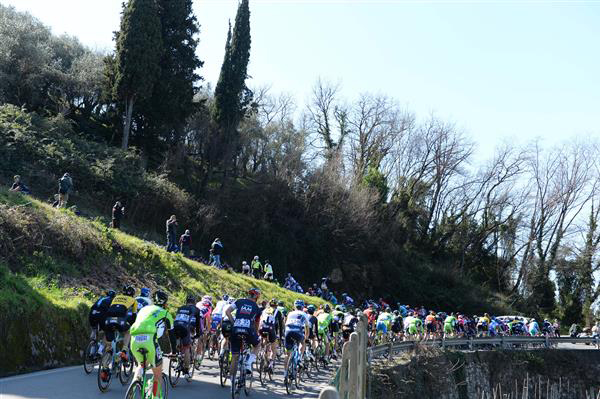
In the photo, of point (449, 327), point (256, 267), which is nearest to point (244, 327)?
point (449, 327)

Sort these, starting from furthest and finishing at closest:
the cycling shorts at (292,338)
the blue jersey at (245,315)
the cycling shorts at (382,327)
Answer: the cycling shorts at (382,327)
the cycling shorts at (292,338)
the blue jersey at (245,315)

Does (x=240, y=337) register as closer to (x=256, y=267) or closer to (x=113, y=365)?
(x=113, y=365)

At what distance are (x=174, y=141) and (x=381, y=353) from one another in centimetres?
2987

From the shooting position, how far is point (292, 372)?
15070mm

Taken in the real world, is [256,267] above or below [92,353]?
above

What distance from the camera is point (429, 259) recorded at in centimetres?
6088

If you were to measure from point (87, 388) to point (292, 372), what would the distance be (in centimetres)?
513

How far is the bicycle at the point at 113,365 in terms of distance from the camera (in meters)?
11.7

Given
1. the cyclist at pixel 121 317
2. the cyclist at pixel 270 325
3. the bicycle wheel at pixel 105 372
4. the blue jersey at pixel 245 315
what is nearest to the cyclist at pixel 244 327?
the blue jersey at pixel 245 315

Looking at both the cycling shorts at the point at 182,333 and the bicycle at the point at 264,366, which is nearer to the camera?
the cycling shorts at the point at 182,333

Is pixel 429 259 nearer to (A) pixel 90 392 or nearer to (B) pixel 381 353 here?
(B) pixel 381 353

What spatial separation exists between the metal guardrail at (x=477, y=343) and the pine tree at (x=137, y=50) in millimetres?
23800

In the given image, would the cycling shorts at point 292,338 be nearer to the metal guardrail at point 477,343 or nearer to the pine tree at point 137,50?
the metal guardrail at point 477,343

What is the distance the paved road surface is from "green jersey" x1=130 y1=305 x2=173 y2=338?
2182 mm
